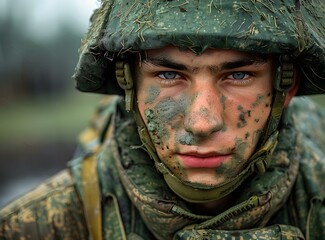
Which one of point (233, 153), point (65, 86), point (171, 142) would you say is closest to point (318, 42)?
point (233, 153)

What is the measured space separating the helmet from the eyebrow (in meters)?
0.10

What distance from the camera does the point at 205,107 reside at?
8.68ft

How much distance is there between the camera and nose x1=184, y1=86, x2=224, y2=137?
264 cm

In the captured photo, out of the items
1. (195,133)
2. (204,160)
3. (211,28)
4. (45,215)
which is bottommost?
(45,215)

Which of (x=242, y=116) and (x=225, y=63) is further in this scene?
(x=242, y=116)

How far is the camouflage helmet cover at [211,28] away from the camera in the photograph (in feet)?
8.42

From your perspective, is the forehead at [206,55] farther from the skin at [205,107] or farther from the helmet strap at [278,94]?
the helmet strap at [278,94]

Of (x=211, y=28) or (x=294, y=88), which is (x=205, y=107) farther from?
(x=294, y=88)

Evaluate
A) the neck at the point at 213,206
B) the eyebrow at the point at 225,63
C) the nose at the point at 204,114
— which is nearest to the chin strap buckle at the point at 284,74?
the eyebrow at the point at 225,63

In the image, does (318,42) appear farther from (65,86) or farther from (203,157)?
(65,86)

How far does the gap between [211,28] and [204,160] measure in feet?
2.08

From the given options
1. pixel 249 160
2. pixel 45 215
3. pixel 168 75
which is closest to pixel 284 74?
pixel 249 160

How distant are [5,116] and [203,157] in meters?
12.9

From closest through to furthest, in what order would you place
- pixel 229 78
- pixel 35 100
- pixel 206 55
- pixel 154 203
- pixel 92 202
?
1. pixel 206 55
2. pixel 229 78
3. pixel 154 203
4. pixel 92 202
5. pixel 35 100
